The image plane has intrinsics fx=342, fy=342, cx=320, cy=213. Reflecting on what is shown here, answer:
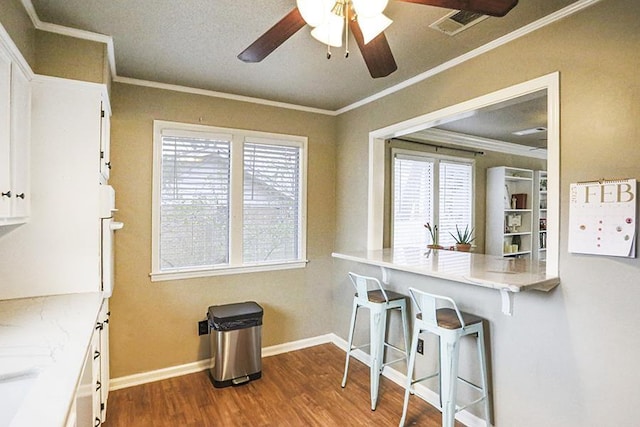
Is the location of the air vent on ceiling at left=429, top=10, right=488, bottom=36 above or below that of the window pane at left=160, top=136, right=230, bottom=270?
above

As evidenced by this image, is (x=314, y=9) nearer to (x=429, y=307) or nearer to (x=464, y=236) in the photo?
(x=429, y=307)

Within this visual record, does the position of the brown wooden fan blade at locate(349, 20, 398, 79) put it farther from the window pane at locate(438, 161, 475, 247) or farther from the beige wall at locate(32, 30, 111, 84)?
the window pane at locate(438, 161, 475, 247)

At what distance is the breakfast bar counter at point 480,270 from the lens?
5.74ft

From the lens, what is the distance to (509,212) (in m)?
5.08

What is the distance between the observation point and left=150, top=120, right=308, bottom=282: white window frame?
2.93 meters

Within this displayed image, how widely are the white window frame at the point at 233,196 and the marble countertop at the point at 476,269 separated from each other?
0.90 metres

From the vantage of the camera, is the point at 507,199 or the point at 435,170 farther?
the point at 507,199

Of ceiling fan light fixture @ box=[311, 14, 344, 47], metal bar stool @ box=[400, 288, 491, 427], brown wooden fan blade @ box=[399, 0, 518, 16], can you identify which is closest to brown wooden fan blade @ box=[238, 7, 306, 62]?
ceiling fan light fixture @ box=[311, 14, 344, 47]

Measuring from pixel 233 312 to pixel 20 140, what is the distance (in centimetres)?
188

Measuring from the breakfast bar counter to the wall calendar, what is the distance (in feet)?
0.85

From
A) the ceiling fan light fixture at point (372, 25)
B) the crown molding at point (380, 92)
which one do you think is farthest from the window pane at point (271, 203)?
the ceiling fan light fixture at point (372, 25)

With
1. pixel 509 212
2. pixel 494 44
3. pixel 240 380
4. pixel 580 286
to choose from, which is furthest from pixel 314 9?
pixel 509 212

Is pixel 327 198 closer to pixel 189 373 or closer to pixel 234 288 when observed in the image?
pixel 234 288

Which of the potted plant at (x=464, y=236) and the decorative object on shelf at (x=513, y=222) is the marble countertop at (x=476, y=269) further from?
the decorative object on shelf at (x=513, y=222)
